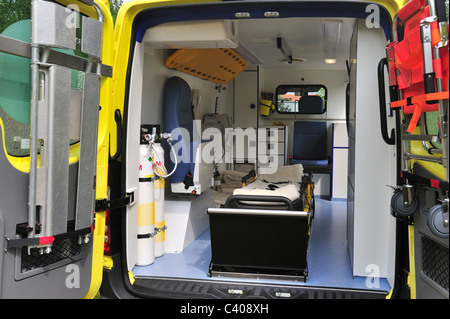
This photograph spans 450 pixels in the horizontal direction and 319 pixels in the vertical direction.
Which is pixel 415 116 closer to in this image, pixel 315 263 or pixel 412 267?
pixel 412 267

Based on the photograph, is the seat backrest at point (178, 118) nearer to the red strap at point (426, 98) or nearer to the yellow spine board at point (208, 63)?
the yellow spine board at point (208, 63)

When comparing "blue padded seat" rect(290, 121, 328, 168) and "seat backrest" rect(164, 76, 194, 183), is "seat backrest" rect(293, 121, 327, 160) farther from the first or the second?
"seat backrest" rect(164, 76, 194, 183)

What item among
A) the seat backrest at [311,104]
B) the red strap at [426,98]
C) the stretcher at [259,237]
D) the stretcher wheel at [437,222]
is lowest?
the stretcher at [259,237]

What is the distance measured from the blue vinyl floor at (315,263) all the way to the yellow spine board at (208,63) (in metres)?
2.00

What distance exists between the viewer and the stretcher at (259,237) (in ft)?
11.9

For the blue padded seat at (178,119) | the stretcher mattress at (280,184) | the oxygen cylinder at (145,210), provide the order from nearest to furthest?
the oxygen cylinder at (145,210), the stretcher mattress at (280,184), the blue padded seat at (178,119)

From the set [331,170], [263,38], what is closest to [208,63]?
[263,38]

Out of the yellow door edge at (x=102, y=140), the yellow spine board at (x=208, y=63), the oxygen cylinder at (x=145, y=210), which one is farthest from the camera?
the yellow spine board at (x=208, y=63)

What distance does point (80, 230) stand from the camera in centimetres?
242

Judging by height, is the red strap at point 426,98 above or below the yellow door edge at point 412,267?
above

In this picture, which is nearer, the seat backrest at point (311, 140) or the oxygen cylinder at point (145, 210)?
the oxygen cylinder at point (145, 210)

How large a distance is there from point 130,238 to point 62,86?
1735 millimetres

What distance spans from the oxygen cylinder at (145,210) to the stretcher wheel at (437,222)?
2609mm

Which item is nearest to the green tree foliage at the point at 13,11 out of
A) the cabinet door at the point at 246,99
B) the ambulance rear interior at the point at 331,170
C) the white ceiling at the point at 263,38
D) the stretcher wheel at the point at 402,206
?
the ambulance rear interior at the point at 331,170
